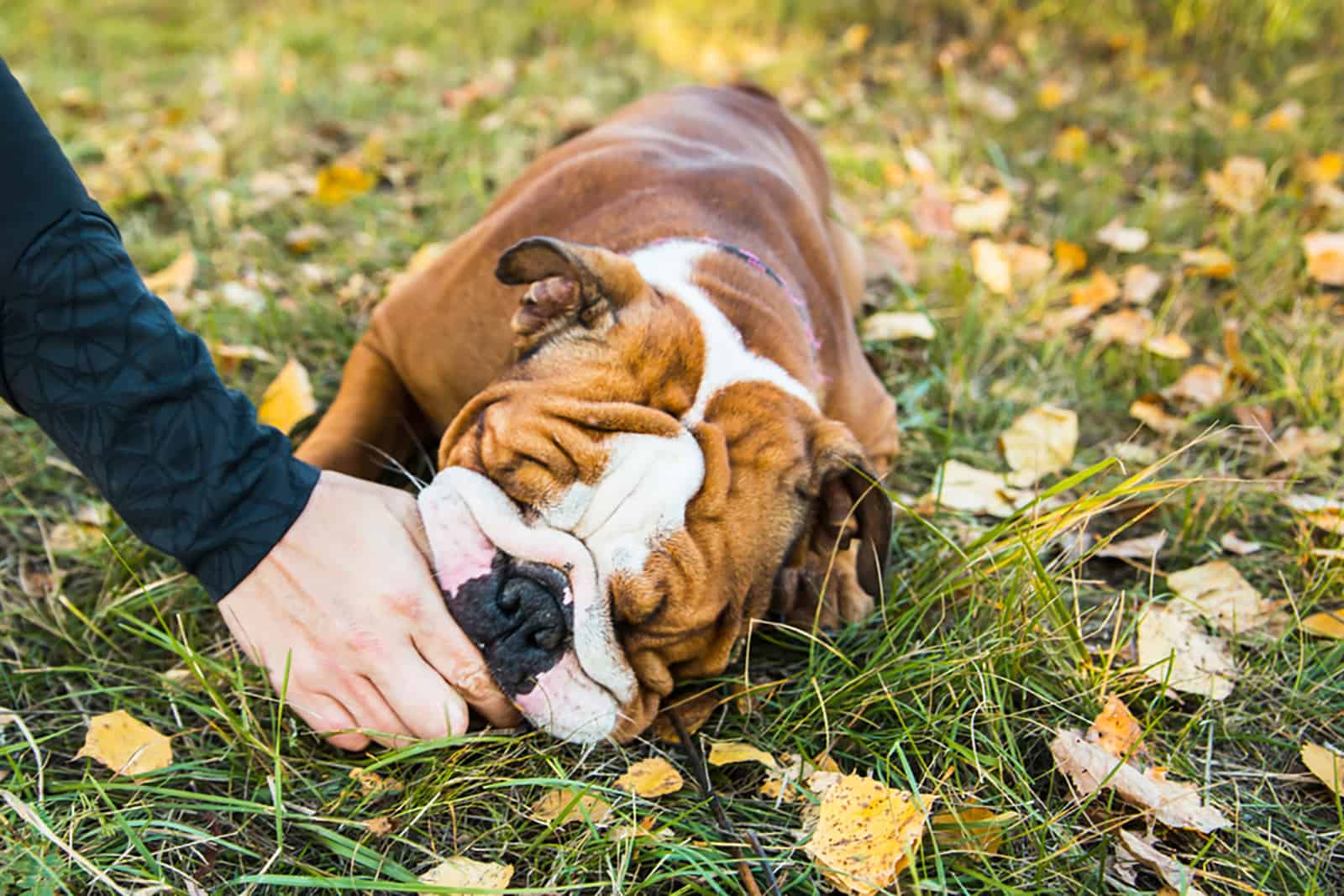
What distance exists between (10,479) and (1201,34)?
6.69 metres

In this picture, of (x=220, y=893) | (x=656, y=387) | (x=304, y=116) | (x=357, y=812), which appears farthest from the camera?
(x=304, y=116)

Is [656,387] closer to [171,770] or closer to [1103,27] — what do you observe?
[171,770]

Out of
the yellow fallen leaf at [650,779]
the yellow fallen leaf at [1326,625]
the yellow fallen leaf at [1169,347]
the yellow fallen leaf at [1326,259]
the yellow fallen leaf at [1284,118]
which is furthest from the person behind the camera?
the yellow fallen leaf at [1284,118]

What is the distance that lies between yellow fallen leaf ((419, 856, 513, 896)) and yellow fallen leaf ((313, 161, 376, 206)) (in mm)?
3431

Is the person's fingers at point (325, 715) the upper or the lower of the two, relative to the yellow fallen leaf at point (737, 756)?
upper

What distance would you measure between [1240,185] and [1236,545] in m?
2.56

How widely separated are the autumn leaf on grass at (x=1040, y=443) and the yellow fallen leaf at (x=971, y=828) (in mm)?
1414

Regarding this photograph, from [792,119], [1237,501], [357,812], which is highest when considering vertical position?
[792,119]


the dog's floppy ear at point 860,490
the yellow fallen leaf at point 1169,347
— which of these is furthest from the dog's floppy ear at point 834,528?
the yellow fallen leaf at point 1169,347

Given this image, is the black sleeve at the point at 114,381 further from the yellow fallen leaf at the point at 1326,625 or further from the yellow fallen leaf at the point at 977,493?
the yellow fallen leaf at the point at 1326,625

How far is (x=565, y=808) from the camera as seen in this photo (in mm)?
2051

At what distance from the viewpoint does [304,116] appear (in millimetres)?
5801

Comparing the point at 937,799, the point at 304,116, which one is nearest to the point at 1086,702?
the point at 937,799

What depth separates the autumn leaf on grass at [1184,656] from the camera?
8.21 ft
